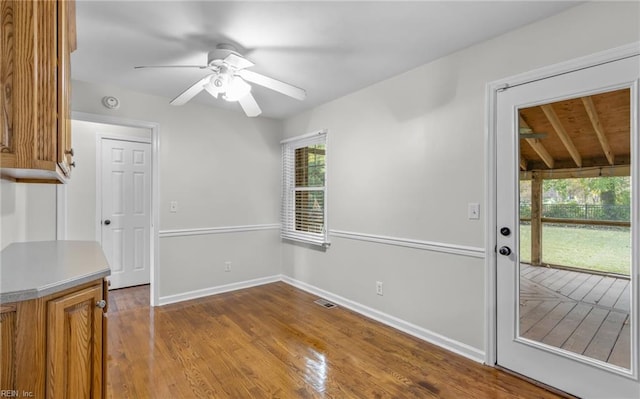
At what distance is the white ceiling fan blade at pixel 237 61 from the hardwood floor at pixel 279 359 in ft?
6.95

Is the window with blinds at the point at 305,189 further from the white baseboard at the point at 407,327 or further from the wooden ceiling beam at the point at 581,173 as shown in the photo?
the wooden ceiling beam at the point at 581,173

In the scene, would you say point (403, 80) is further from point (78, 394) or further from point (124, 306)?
point (124, 306)

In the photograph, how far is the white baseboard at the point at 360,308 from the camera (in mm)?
2384

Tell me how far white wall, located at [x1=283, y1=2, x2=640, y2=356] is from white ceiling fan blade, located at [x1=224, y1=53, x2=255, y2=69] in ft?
4.70

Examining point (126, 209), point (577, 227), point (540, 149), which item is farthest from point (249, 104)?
point (126, 209)

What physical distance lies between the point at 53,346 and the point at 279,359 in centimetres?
153

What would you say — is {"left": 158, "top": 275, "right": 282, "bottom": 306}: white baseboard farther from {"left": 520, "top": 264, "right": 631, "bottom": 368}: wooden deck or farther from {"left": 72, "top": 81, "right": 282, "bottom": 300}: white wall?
{"left": 520, "top": 264, "right": 631, "bottom": 368}: wooden deck

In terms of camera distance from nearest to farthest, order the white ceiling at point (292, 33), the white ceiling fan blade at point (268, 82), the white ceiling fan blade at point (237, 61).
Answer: the white ceiling at point (292, 33) → the white ceiling fan blade at point (237, 61) → the white ceiling fan blade at point (268, 82)

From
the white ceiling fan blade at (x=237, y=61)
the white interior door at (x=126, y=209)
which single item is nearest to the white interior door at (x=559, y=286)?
the white ceiling fan blade at (x=237, y=61)

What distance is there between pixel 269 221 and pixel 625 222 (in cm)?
357

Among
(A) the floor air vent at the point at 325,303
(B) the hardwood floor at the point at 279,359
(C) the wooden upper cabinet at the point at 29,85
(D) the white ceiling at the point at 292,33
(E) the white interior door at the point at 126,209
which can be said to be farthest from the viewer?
(E) the white interior door at the point at 126,209

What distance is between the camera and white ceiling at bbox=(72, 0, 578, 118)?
1.83 metres

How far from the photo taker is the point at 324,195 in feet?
12.3

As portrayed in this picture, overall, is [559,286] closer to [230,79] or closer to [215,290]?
[230,79]
